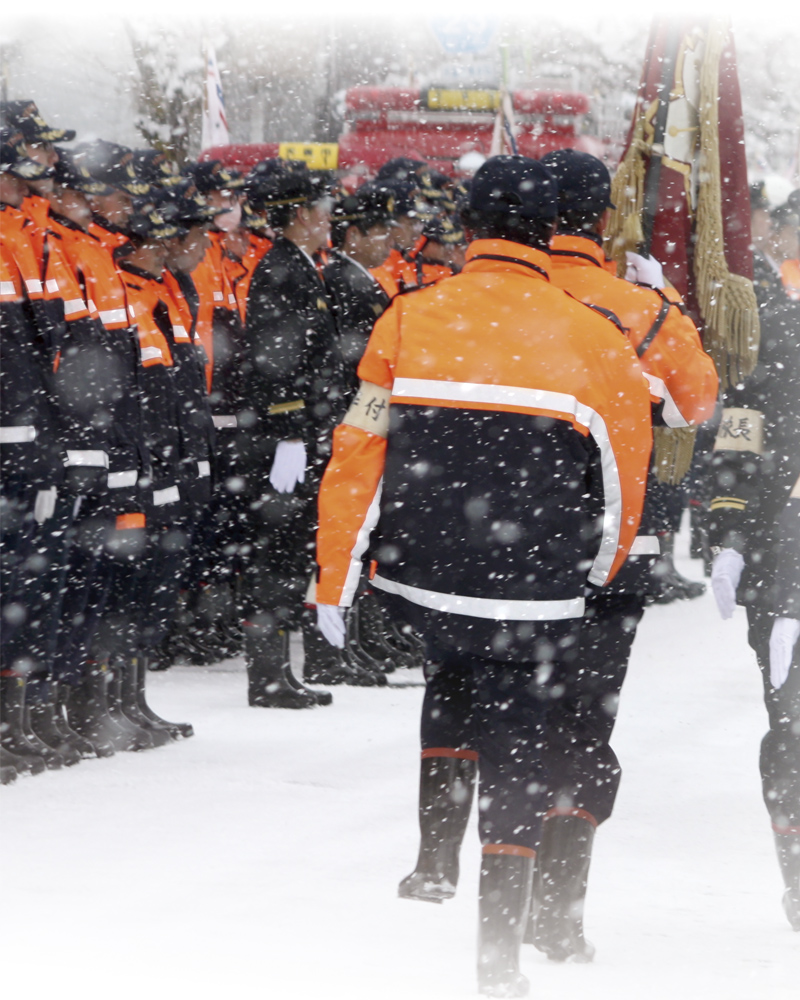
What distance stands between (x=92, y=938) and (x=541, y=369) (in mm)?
1654

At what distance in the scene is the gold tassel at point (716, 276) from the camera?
418 cm

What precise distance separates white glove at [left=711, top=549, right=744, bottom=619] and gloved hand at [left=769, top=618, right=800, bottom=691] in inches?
8.8

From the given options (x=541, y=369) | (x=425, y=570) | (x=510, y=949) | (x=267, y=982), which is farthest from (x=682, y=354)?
(x=267, y=982)

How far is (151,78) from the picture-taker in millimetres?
20016

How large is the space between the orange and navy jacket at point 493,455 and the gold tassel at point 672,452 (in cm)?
113

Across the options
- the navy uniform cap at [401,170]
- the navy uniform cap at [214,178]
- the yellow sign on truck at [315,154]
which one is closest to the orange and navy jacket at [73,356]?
the navy uniform cap at [214,178]

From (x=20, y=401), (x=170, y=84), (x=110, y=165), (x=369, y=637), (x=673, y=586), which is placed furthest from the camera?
(x=170, y=84)

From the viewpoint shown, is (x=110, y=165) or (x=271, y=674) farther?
(x=271, y=674)

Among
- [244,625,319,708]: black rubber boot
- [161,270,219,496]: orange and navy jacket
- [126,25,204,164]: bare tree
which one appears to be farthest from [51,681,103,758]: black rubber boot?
[126,25,204,164]: bare tree

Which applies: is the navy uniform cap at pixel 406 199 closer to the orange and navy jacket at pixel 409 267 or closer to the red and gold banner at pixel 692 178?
the orange and navy jacket at pixel 409 267

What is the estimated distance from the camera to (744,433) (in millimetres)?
4000

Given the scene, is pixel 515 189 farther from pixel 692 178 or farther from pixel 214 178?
pixel 214 178

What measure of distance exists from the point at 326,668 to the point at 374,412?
13.1ft

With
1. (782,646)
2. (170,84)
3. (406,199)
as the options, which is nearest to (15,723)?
(782,646)
